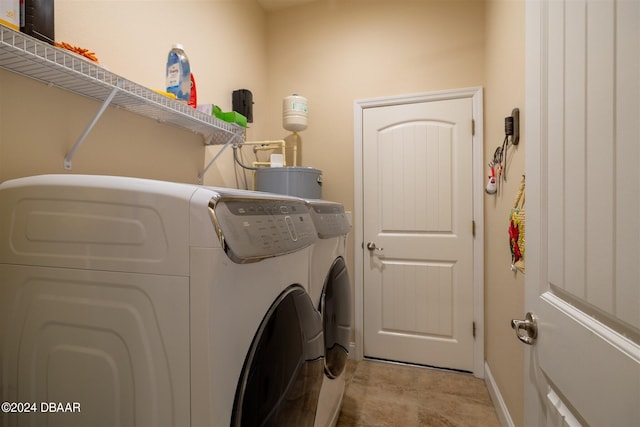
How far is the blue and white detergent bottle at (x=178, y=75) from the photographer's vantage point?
4.36 feet

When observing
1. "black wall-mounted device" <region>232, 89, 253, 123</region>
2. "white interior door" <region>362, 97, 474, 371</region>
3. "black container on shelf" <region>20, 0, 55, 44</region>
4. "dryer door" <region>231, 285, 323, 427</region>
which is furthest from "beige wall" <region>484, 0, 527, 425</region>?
"black container on shelf" <region>20, 0, 55, 44</region>

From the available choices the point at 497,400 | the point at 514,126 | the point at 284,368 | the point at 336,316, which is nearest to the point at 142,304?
the point at 284,368

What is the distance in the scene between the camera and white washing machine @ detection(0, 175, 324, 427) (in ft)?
1.90

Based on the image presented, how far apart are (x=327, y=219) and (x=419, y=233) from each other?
4.04 ft

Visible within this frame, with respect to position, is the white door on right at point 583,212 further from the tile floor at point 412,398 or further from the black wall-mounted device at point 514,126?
the tile floor at point 412,398

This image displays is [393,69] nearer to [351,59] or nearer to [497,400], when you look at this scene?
[351,59]

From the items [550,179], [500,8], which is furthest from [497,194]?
[550,179]

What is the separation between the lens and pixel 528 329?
74 centimetres

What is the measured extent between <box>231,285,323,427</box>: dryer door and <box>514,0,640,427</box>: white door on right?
0.56m

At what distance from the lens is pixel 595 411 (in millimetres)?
486

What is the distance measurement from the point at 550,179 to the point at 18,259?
1.25 metres

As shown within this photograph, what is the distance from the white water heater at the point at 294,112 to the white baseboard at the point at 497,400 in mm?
2158

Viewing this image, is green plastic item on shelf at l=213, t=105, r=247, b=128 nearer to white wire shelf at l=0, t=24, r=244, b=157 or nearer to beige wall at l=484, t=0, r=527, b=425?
white wire shelf at l=0, t=24, r=244, b=157

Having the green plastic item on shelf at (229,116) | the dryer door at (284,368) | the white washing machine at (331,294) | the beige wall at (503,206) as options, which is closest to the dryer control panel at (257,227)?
the dryer door at (284,368)
